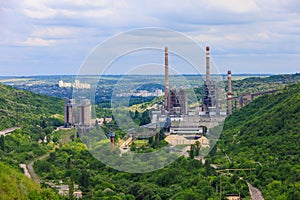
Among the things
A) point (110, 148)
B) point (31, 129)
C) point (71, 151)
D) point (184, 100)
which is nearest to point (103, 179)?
point (110, 148)

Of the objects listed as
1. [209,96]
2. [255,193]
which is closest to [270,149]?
[255,193]

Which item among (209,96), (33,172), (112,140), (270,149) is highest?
(209,96)

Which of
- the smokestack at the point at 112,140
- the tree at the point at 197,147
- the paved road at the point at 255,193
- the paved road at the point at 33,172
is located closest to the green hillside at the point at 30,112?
the paved road at the point at 33,172

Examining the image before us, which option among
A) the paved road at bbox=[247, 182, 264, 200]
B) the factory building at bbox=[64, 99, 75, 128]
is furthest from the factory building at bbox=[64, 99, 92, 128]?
the paved road at bbox=[247, 182, 264, 200]

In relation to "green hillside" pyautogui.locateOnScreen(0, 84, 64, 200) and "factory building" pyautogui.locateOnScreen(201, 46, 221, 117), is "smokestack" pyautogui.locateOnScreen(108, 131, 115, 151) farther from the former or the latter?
"factory building" pyautogui.locateOnScreen(201, 46, 221, 117)

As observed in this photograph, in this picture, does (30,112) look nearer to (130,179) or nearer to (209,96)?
(209,96)

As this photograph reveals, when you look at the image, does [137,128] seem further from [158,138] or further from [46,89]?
[46,89]

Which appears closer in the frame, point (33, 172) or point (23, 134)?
point (33, 172)
